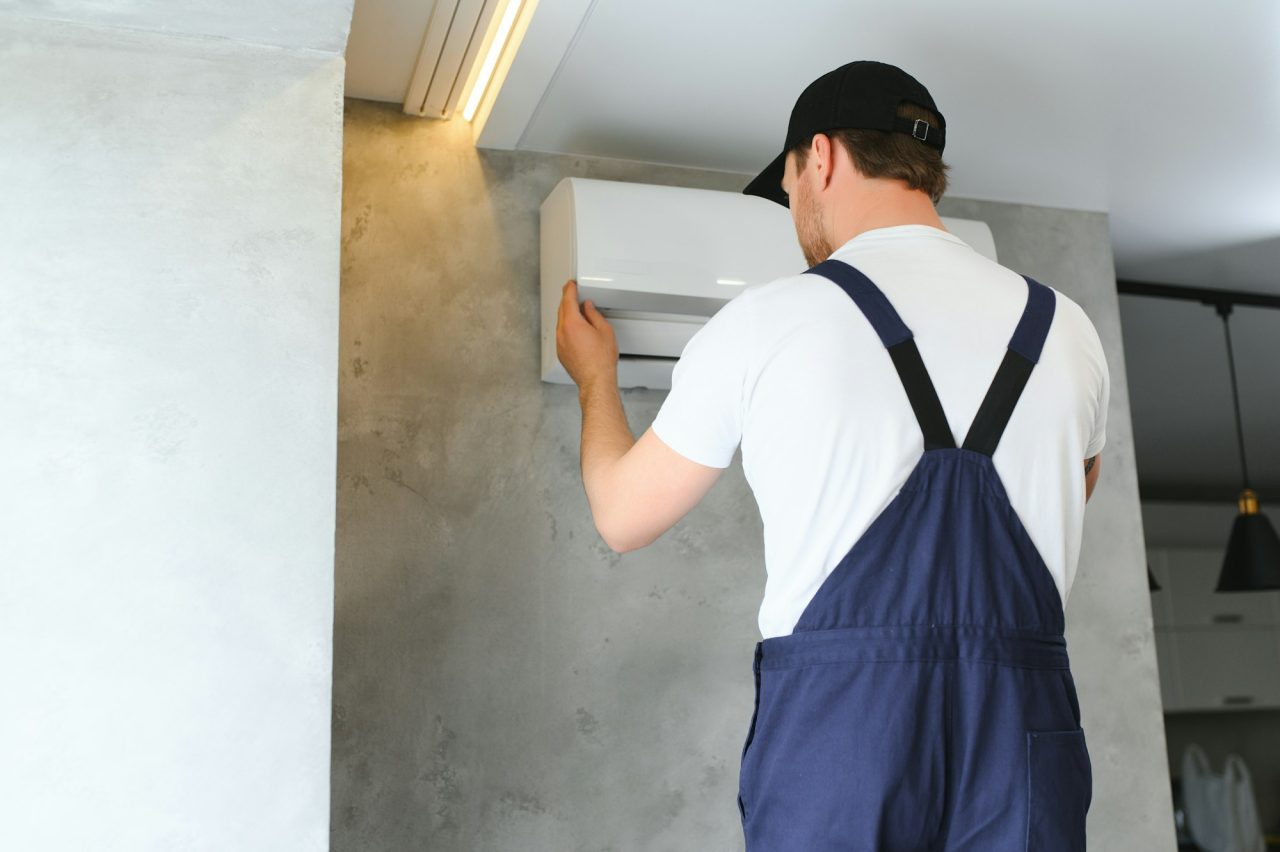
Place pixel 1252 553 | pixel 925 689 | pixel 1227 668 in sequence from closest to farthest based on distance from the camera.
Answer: pixel 925 689 < pixel 1252 553 < pixel 1227 668

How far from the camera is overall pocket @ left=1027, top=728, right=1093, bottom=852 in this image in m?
1.24

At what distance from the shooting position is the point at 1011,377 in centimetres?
133

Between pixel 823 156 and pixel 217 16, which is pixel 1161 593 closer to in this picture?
pixel 823 156

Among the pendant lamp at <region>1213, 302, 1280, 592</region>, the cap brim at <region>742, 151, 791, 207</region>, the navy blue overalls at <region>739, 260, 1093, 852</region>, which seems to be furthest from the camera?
the pendant lamp at <region>1213, 302, 1280, 592</region>

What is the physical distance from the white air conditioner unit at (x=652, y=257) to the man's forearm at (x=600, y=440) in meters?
0.47

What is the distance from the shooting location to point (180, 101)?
5.20ft

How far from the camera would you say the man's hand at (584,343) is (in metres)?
1.88

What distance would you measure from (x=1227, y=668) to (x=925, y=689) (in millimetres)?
6853

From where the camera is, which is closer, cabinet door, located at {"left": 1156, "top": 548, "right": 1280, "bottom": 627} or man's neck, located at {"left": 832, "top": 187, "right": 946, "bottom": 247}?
man's neck, located at {"left": 832, "top": 187, "right": 946, "bottom": 247}

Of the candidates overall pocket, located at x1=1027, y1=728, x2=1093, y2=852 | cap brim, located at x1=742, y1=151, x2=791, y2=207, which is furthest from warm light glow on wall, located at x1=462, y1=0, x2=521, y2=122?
overall pocket, located at x1=1027, y1=728, x2=1093, y2=852

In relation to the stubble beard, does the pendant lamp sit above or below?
below

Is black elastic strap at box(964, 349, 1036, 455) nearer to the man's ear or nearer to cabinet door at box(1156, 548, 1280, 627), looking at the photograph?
the man's ear

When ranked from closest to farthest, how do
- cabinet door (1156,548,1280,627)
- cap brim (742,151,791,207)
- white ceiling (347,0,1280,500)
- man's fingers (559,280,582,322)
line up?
1. cap brim (742,151,791,207)
2. white ceiling (347,0,1280,500)
3. man's fingers (559,280,582,322)
4. cabinet door (1156,548,1280,627)

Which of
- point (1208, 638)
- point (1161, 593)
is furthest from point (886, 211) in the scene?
point (1208, 638)
